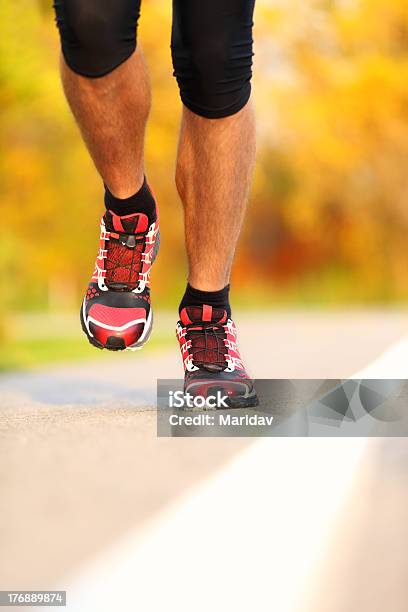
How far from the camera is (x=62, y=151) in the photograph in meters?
20.5

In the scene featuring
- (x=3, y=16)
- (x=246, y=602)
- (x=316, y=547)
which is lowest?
(x=246, y=602)

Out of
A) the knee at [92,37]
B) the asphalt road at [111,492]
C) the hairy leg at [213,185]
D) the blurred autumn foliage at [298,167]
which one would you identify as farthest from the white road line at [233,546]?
the blurred autumn foliage at [298,167]

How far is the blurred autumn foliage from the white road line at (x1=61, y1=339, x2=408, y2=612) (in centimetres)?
1538

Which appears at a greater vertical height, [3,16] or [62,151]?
[62,151]

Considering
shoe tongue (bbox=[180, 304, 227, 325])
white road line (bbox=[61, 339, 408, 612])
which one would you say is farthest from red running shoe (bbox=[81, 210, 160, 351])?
white road line (bbox=[61, 339, 408, 612])

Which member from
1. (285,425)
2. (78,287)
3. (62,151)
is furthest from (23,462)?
(78,287)

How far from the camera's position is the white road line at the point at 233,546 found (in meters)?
1.33

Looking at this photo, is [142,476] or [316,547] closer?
[316,547]

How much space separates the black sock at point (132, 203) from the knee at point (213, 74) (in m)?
0.24

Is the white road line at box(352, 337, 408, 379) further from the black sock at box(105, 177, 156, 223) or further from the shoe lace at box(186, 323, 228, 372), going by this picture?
the black sock at box(105, 177, 156, 223)

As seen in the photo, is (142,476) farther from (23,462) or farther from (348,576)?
(348,576)

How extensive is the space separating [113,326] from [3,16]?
21.3ft

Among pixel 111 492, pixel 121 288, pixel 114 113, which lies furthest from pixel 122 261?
pixel 111 492

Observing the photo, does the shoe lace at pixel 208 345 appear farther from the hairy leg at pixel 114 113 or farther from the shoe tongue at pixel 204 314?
the hairy leg at pixel 114 113
